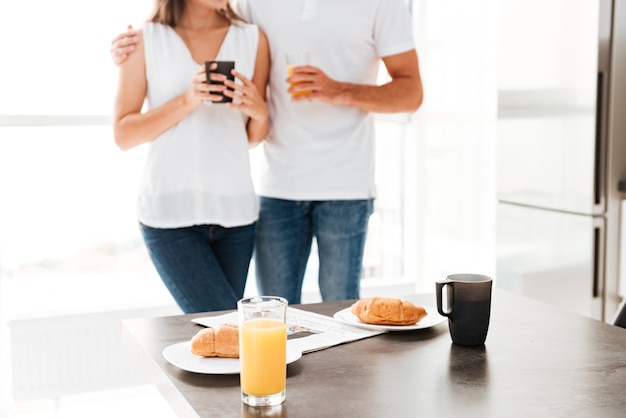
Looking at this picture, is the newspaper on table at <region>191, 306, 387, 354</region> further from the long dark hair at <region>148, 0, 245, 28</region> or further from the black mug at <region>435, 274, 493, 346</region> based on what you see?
the long dark hair at <region>148, 0, 245, 28</region>

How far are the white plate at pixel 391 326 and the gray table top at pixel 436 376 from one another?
14 millimetres

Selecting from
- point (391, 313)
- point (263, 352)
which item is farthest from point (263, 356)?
point (391, 313)

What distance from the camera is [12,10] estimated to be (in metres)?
2.87

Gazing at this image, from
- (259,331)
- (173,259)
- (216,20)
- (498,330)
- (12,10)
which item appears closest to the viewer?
(259,331)

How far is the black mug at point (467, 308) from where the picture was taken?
4.18 ft

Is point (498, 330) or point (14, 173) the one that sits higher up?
point (14, 173)

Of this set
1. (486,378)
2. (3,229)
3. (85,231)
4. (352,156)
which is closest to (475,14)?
(352,156)

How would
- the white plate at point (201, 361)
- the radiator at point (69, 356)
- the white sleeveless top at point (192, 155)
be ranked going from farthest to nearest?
1. the radiator at point (69, 356)
2. the white sleeveless top at point (192, 155)
3. the white plate at point (201, 361)

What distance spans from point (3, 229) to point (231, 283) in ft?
3.89

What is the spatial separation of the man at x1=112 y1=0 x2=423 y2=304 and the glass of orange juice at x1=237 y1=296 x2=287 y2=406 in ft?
3.72

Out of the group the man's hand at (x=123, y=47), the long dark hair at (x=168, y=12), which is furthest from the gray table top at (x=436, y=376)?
the long dark hair at (x=168, y=12)

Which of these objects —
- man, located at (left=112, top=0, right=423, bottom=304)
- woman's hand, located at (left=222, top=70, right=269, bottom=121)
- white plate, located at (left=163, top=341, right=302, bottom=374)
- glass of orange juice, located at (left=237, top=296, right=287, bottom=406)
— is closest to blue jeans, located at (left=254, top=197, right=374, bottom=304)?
man, located at (left=112, top=0, right=423, bottom=304)

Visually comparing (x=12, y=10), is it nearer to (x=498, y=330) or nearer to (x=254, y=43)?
(x=254, y=43)

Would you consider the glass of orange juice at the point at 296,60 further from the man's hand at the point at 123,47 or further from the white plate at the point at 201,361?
the white plate at the point at 201,361
